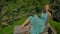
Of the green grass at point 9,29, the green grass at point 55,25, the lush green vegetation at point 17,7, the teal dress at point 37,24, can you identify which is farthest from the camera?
the lush green vegetation at point 17,7

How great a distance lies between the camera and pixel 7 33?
25.8 feet

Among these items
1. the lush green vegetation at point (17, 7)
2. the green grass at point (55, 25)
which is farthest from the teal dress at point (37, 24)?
the lush green vegetation at point (17, 7)

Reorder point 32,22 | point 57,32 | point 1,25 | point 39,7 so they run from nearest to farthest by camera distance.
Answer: point 32,22 → point 57,32 → point 1,25 → point 39,7

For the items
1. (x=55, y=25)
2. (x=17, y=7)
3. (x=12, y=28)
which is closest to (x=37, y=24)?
(x=55, y=25)

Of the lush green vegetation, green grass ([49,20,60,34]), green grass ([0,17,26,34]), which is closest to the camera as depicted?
green grass ([49,20,60,34])

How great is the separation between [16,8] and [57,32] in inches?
61.9

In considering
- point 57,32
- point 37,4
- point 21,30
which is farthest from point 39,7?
point 21,30

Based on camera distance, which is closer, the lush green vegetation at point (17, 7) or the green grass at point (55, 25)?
the green grass at point (55, 25)

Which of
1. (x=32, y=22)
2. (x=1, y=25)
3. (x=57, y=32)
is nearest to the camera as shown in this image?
(x=32, y=22)

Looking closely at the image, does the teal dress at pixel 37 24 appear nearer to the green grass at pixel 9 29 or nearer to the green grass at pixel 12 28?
the green grass at pixel 12 28

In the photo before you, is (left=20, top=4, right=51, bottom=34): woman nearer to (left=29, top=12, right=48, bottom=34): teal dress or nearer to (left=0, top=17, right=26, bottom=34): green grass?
(left=29, top=12, right=48, bottom=34): teal dress

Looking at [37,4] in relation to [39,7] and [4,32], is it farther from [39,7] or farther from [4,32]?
[4,32]

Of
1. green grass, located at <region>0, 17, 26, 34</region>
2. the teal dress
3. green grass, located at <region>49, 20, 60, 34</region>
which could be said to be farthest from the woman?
green grass, located at <region>0, 17, 26, 34</region>

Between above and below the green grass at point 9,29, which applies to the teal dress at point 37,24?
above
